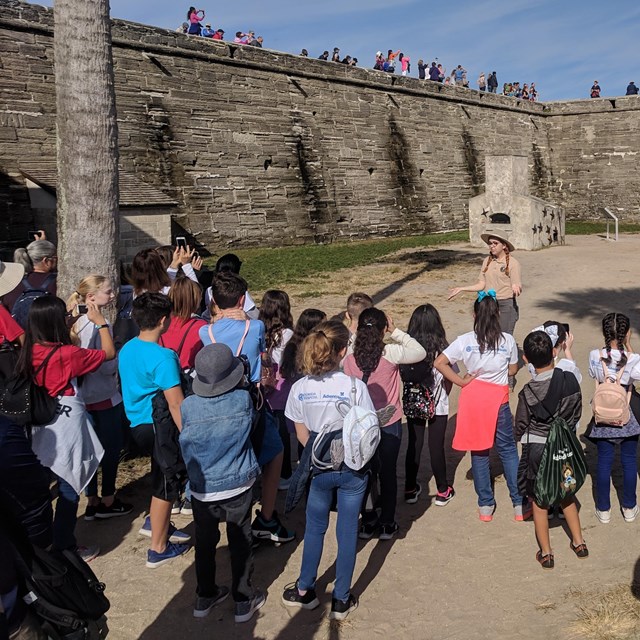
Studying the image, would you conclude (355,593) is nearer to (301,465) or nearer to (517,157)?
(301,465)

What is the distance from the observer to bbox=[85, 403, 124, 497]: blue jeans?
435 centimetres

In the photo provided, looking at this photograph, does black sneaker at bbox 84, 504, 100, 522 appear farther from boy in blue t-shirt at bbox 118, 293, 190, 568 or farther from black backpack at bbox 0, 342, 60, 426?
black backpack at bbox 0, 342, 60, 426

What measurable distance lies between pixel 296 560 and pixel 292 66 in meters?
19.1

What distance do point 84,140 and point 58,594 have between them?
Answer: 14.7ft

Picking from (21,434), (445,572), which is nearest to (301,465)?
(445,572)

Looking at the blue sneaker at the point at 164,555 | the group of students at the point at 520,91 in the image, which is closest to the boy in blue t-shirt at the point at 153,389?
the blue sneaker at the point at 164,555

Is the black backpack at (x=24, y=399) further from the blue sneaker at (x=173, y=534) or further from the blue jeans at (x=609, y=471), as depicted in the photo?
the blue jeans at (x=609, y=471)

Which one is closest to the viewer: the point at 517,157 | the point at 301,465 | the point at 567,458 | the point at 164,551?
the point at 301,465

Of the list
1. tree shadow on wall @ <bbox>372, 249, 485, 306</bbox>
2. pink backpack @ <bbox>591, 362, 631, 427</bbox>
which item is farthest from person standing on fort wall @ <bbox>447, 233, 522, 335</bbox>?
tree shadow on wall @ <bbox>372, 249, 485, 306</bbox>

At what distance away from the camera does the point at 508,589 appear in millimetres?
3586

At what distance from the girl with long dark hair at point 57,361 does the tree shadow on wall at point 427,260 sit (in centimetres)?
902

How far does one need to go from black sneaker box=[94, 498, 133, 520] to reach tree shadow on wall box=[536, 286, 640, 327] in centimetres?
745

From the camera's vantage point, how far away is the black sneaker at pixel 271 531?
4156mm

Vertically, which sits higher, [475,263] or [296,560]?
[475,263]
